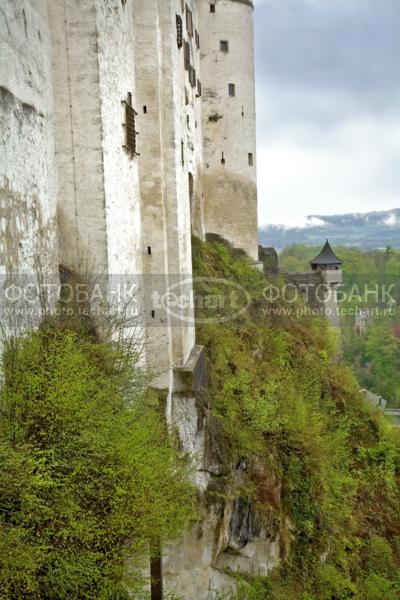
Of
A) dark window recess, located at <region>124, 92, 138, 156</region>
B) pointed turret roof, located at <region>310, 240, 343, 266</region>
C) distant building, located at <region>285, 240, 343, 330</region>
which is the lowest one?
distant building, located at <region>285, 240, 343, 330</region>

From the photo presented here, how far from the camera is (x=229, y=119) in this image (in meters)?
25.9

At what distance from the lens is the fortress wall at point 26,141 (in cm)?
866

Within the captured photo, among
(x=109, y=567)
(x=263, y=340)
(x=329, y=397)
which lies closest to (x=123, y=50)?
(x=109, y=567)

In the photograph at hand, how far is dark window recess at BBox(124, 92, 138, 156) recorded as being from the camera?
12.9 metres

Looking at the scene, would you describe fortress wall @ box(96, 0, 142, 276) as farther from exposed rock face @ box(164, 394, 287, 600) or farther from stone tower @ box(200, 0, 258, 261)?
stone tower @ box(200, 0, 258, 261)

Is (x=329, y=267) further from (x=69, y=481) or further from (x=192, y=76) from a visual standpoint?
(x=69, y=481)

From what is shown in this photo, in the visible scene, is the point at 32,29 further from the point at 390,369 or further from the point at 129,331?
the point at 390,369

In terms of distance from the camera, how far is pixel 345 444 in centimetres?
2088

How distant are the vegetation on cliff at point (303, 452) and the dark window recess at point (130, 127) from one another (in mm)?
7119

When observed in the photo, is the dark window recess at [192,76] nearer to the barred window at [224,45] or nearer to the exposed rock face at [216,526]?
the barred window at [224,45]

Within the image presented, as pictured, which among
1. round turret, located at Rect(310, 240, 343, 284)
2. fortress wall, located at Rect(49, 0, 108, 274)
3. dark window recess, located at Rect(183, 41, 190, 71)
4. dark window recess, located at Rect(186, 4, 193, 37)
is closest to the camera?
fortress wall, located at Rect(49, 0, 108, 274)

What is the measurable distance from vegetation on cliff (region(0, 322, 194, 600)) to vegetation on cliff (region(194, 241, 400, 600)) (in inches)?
262

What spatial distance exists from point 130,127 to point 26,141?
4.07 meters

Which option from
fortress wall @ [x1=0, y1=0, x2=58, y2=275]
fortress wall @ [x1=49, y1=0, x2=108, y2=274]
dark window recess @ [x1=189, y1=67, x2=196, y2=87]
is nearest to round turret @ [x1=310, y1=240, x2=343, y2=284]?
dark window recess @ [x1=189, y1=67, x2=196, y2=87]
